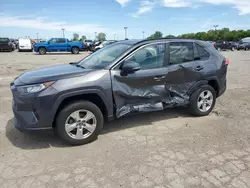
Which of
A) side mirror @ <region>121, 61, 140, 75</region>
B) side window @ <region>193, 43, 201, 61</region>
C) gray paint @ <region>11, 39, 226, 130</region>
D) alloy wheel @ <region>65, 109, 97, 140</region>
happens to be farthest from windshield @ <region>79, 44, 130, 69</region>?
side window @ <region>193, 43, 201, 61</region>

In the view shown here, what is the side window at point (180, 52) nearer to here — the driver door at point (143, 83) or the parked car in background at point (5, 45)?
the driver door at point (143, 83)

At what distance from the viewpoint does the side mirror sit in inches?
143

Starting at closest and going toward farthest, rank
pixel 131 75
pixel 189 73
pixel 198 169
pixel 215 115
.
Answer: pixel 198 169
pixel 131 75
pixel 189 73
pixel 215 115

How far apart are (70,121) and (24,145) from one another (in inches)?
34.0

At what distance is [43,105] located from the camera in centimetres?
322

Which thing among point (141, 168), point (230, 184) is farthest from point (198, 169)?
point (141, 168)

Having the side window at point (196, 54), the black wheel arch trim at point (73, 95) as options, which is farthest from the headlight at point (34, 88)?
the side window at point (196, 54)

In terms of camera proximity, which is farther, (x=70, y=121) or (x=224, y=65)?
(x=224, y=65)

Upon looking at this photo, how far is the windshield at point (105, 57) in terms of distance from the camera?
3.86 meters

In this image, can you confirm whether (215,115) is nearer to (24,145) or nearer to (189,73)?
(189,73)

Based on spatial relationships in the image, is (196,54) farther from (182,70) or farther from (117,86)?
(117,86)

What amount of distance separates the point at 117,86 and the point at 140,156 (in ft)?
3.89

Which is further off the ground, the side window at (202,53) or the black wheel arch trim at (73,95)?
the side window at (202,53)

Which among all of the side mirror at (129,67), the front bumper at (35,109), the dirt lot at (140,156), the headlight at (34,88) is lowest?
the dirt lot at (140,156)
